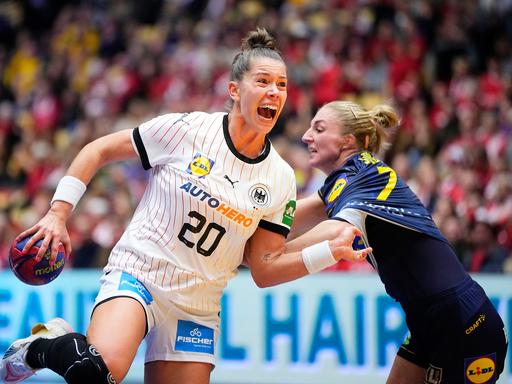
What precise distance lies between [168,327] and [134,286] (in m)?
0.30

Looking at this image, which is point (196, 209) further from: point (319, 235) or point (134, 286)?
point (319, 235)

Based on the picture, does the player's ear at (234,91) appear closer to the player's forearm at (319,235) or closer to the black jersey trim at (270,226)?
the black jersey trim at (270,226)

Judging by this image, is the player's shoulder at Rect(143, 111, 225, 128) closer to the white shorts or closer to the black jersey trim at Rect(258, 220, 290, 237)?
the black jersey trim at Rect(258, 220, 290, 237)

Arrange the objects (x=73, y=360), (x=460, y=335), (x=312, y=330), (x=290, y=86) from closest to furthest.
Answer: (x=73, y=360) → (x=460, y=335) → (x=312, y=330) → (x=290, y=86)

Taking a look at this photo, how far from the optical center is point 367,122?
4863mm

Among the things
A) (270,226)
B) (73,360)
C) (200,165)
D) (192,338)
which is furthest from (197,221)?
(73,360)

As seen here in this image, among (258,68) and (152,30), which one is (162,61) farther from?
(258,68)

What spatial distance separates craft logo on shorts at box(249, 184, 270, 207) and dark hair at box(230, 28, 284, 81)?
0.57 metres

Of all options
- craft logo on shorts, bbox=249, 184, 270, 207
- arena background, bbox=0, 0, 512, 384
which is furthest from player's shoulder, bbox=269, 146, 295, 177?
arena background, bbox=0, 0, 512, 384

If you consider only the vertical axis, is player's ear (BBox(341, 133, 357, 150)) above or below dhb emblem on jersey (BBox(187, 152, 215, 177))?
above

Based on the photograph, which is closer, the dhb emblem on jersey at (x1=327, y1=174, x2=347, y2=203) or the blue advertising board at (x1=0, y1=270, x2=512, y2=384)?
the dhb emblem on jersey at (x1=327, y1=174, x2=347, y2=203)

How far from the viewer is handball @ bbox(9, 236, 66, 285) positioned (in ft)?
13.9

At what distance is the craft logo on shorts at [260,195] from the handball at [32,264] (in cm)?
98

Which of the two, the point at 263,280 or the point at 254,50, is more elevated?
the point at 254,50
